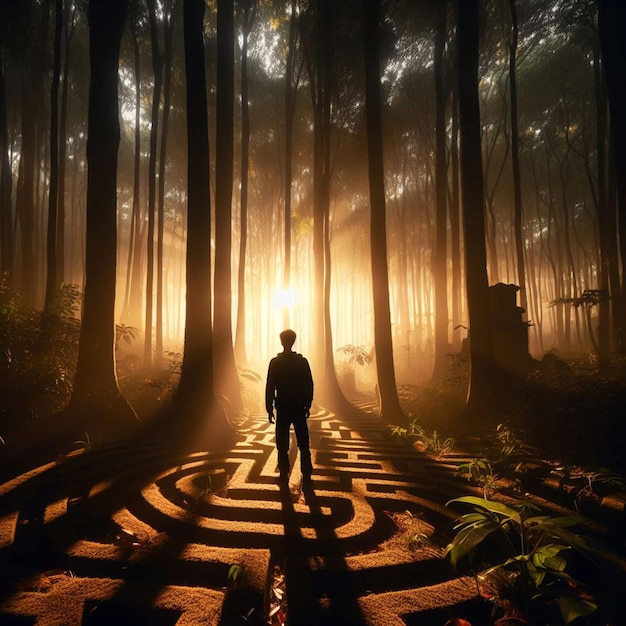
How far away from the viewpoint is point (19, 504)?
2619 millimetres

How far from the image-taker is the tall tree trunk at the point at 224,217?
353 inches

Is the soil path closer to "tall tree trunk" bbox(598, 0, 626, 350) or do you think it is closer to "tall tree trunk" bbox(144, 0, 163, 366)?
"tall tree trunk" bbox(598, 0, 626, 350)

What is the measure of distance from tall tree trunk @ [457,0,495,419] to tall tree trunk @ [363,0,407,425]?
200 cm

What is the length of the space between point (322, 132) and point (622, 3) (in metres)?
9.33

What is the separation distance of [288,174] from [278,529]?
1446 centimetres

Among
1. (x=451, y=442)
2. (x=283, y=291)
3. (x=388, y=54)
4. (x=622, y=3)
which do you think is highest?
(x=388, y=54)

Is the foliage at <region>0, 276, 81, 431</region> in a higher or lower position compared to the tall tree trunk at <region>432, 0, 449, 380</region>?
lower

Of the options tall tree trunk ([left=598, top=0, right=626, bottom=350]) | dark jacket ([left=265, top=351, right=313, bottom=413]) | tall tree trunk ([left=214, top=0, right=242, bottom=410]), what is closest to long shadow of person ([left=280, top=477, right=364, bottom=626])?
dark jacket ([left=265, top=351, right=313, bottom=413])

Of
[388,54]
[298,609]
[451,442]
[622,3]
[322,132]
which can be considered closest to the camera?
[298,609]

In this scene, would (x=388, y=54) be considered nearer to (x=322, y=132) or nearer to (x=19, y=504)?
(x=322, y=132)

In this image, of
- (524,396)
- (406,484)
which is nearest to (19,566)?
(406,484)

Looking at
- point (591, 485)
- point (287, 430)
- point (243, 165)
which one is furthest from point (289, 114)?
point (591, 485)

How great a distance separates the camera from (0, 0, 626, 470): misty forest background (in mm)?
6129

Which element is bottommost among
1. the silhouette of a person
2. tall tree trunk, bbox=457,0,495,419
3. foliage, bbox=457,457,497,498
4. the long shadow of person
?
foliage, bbox=457,457,497,498
